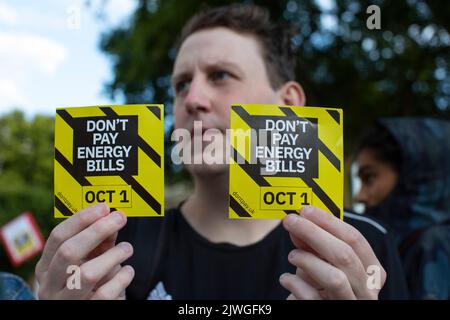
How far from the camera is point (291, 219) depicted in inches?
51.9

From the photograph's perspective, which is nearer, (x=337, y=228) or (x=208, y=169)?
(x=337, y=228)

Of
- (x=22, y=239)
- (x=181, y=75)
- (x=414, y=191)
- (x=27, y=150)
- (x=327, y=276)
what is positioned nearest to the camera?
(x=327, y=276)

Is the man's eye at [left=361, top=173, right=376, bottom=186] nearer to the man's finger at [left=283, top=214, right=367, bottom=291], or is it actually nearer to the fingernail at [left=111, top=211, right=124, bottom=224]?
the man's finger at [left=283, top=214, right=367, bottom=291]

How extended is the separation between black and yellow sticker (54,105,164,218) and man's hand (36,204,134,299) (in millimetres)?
68

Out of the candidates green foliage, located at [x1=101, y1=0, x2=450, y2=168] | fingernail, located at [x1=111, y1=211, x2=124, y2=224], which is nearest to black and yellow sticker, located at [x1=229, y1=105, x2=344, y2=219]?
fingernail, located at [x1=111, y1=211, x2=124, y2=224]

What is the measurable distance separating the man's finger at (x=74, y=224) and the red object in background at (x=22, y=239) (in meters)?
4.80

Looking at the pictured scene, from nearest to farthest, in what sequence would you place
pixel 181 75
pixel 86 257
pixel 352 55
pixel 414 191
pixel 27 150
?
pixel 86 257, pixel 181 75, pixel 414 191, pixel 352 55, pixel 27 150

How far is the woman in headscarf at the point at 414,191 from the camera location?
2.61 metres

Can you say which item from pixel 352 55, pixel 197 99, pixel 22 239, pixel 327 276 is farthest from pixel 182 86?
pixel 352 55

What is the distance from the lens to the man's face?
1940mm

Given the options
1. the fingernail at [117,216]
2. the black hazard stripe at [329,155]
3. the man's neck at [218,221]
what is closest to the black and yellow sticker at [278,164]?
the black hazard stripe at [329,155]

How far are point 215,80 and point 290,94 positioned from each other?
47cm

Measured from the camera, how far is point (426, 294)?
2.50 m

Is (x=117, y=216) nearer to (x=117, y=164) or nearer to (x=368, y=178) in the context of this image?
(x=117, y=164)
